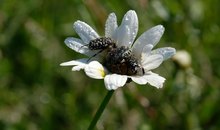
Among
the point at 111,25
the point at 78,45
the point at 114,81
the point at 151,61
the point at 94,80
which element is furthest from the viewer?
the point at 94,80

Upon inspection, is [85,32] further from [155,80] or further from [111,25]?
[155,80]

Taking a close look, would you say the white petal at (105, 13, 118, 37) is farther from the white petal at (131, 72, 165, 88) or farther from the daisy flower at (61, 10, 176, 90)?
the white petal at (131, 72, 165, 88)

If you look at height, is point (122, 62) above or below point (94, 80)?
above

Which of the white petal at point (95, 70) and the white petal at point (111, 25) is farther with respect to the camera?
the white petal at point (111, 25)

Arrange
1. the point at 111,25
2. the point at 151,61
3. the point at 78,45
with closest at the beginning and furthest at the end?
the point at 151,61 < the point at 78,45 < the point at 111,25

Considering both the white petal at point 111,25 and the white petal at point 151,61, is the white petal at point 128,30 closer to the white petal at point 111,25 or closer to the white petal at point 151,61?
the white petal at point 111,25

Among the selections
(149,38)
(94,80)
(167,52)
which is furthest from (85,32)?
(94,80)

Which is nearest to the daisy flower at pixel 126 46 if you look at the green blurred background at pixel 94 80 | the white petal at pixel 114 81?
the white petal at pixel 114 81
